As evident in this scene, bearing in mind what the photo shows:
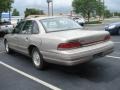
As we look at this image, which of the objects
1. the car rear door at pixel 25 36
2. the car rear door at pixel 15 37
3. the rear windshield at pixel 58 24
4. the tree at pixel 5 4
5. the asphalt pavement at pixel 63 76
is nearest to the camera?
the asphalt pavement at pixel 63 76

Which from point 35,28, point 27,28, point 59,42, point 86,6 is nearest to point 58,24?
point 35,28

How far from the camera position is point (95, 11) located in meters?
51.6

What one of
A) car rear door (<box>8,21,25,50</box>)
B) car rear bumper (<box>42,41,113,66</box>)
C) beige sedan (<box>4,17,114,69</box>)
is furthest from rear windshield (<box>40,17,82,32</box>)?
car rear door (<box>8,21,25,50</box>)

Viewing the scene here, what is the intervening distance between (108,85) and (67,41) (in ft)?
4.73

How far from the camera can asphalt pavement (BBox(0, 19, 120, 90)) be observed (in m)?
5.83

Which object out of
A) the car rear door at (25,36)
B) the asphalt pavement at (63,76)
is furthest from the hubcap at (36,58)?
the car rear door at (25,36)

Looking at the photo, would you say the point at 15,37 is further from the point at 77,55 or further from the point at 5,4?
the point at 5,4

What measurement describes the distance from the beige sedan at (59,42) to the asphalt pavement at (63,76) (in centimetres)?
42

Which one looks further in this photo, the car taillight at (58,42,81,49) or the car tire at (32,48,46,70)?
the car tire at (32,48,46,70)

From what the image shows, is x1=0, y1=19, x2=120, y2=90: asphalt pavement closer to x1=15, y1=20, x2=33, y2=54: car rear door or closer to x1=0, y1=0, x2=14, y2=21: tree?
x1=15, y1=20, x2=33, y2=54: car rear door

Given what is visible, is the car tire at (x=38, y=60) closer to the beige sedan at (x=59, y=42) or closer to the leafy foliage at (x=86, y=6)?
the beige sedan at (x=59, y=42)

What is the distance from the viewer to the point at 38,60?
757 centimetres

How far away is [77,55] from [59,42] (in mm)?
562

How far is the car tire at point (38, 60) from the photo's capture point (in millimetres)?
7337
